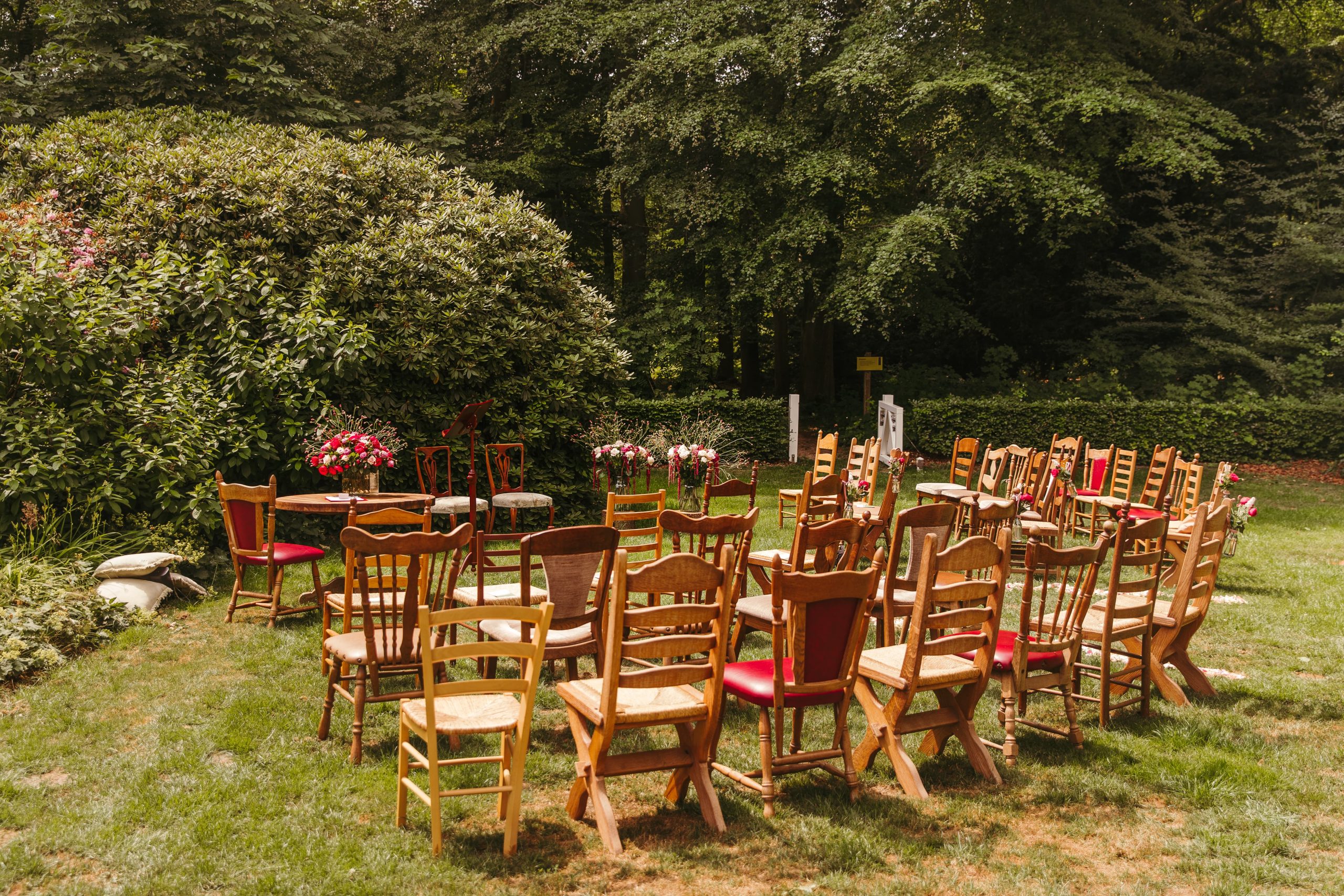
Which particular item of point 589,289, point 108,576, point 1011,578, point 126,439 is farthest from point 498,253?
point 1011,578

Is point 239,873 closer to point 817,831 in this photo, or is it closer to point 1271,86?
point 817,831

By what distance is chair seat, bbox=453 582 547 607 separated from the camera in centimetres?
561

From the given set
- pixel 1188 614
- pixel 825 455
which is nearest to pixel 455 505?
pixel 825 455

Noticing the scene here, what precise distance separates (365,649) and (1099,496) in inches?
374

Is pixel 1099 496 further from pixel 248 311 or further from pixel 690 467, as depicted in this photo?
pixel 248 311

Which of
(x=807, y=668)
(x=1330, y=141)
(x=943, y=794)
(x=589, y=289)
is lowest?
(x=943, y=794)

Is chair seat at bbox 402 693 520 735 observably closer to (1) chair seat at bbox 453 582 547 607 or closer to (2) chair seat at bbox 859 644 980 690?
(1) chair seat at bbox 453 582 547 607

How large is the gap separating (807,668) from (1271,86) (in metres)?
22.1

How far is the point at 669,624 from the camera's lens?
3.80 metres

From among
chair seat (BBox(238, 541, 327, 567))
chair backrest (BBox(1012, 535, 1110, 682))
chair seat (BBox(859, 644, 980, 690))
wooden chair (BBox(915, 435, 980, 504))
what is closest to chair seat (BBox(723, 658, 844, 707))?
chair seat (BBox(859, 644, 980, 690))

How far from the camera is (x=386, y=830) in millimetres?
3988

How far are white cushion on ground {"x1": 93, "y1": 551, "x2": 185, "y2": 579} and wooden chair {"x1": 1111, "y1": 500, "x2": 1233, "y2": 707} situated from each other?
22.6 feet

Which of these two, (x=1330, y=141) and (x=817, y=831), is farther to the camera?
(x=1330, y=141)

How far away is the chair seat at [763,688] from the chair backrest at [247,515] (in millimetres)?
4352
